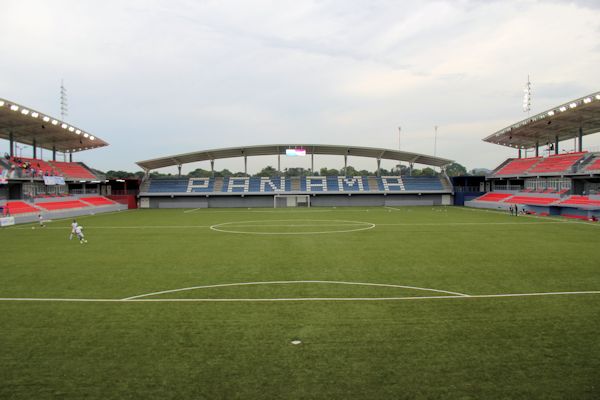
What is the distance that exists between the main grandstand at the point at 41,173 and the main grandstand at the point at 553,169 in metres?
54.7

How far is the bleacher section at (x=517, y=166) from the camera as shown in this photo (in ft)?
185

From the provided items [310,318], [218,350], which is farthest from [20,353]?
[310,318]

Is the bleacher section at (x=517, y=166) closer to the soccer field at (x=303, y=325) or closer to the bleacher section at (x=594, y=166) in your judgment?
the bleacher section at (x=594, y=166)

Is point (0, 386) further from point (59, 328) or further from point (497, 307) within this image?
point (497, 307)

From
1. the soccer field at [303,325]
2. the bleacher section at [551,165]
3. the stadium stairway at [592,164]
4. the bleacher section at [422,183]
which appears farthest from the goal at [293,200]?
the soccer field at [303,325]

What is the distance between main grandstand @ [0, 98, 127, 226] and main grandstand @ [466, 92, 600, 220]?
5468 cm

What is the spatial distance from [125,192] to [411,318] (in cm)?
6470

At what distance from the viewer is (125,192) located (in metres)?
65.8

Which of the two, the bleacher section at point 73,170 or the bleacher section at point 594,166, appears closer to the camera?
the bleacher section at point 594,166

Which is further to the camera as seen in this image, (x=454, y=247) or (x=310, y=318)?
(x=454, y=247)

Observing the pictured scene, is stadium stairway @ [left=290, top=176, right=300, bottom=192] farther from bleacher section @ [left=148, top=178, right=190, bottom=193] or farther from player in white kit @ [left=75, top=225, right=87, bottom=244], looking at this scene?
player in white kit @ [left=75, top=225, right=87, bottom=244]

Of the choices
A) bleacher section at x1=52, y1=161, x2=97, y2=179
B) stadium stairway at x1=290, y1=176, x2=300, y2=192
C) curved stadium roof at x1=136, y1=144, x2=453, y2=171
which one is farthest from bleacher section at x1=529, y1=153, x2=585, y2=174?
bleacher section at x1=52, y1=161, x2=97, y2=179

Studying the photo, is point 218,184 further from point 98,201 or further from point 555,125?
point 555,125

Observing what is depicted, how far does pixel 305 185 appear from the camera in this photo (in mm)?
67625
